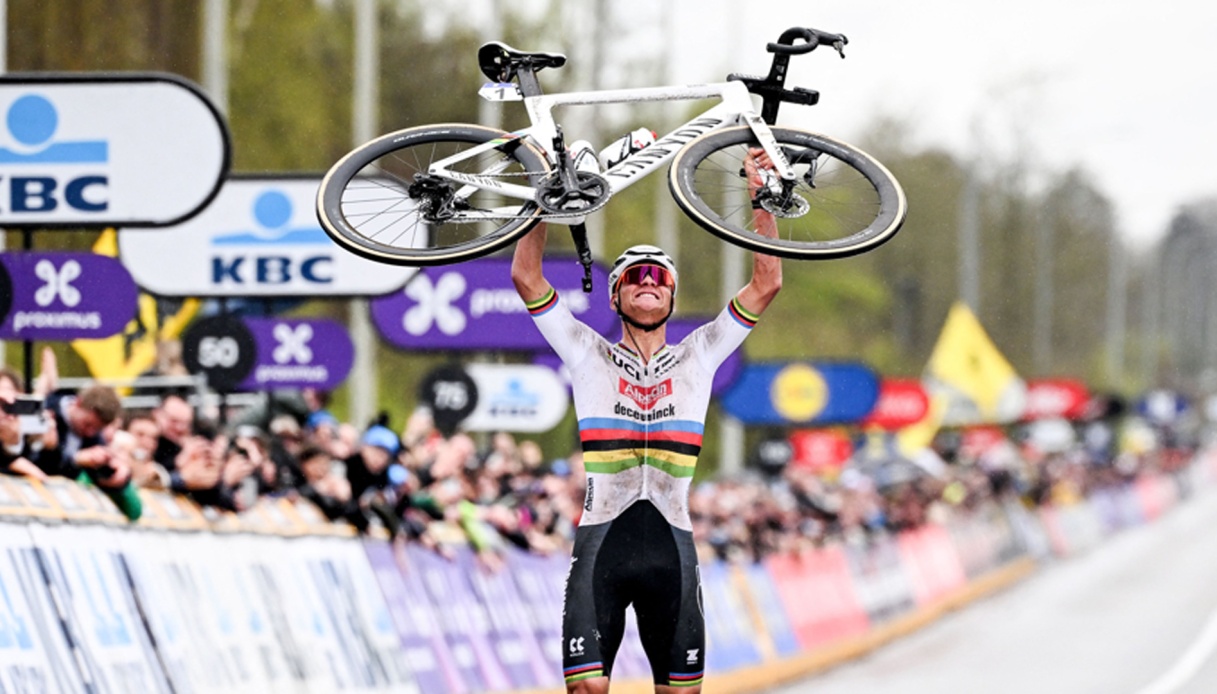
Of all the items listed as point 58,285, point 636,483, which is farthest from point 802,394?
point 636,483

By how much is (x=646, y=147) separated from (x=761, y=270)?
64 centimetres

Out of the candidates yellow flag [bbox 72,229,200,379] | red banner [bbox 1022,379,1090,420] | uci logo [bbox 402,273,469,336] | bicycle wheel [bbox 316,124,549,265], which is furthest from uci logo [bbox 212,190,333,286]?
red banner [bbox 1022,379,1090,420]

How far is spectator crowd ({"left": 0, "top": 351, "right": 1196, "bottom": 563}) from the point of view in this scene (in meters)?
9.91

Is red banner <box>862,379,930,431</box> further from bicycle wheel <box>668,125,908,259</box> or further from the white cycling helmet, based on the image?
the white cycling helmet

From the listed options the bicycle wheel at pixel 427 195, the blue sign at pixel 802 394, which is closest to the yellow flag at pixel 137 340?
the bicycle wheel at pixel 427 195

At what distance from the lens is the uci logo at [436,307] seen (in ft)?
54.2

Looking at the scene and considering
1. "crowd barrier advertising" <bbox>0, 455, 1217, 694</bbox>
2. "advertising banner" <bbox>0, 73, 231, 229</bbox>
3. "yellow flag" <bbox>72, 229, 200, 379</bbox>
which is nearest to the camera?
"crowd barrier advertising" <bbox>0, 455, 1217, 694</bbox>

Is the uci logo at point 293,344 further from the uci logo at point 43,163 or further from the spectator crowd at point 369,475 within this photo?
the uci logo at point 43,163

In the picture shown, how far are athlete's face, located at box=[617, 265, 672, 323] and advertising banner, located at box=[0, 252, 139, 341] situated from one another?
3993 mm

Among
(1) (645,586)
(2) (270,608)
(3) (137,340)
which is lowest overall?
(2) (270,608)

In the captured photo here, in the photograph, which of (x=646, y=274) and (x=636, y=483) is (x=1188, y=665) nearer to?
(x=636, y=483)

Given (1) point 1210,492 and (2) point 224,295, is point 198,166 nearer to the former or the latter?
(2) point 224,295

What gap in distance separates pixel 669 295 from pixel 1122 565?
123ft

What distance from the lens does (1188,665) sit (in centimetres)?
2238
